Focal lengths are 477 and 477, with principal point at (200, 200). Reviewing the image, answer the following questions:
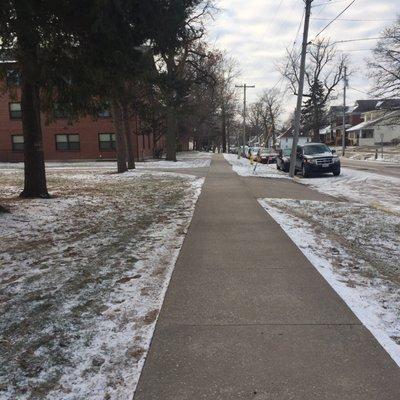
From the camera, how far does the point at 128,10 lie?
891 centimetres

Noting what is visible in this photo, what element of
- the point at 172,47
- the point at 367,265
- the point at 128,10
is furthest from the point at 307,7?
the point at 367,265

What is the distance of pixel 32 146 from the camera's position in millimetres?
13289

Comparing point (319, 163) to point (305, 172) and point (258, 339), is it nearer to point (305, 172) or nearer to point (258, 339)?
point (305, 172)

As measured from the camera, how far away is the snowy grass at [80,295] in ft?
12.2

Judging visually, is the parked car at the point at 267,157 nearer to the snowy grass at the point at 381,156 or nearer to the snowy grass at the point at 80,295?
the snowy grass at the point at 381,156

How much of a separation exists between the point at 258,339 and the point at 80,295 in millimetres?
2210

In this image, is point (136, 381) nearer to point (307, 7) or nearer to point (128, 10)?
point (128, 10)

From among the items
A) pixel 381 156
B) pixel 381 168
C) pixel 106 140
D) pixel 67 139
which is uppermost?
pixel 67 139

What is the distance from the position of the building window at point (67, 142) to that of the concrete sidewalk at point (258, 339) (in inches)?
1530

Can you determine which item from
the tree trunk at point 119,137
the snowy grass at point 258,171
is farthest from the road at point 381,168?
the tree trunk at point 119,137

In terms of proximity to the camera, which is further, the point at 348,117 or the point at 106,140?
the point at 348,117

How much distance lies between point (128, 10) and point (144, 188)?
8.93 metres

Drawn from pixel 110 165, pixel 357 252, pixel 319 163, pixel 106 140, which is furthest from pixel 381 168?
pixel 357 252

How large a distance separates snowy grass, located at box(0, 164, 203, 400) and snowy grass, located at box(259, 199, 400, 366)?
2.15 m
